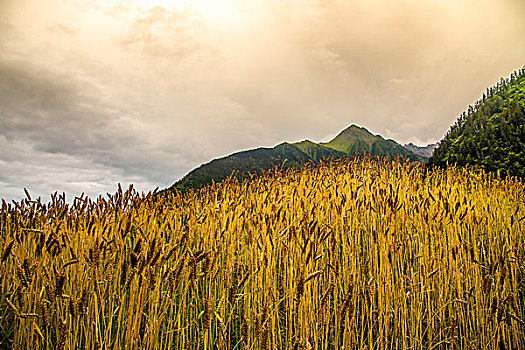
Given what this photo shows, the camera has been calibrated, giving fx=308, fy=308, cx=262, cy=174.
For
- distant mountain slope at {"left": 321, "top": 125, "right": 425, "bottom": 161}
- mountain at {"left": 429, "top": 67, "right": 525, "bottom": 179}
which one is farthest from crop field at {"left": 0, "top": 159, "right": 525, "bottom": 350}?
distant mountain slope at {"left": 321, "top": 125, "right": 425, "bottom": 161}

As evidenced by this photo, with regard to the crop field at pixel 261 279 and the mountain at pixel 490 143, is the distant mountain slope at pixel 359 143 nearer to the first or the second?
the mountain at pixel 490 143

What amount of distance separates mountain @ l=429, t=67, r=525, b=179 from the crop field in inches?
166

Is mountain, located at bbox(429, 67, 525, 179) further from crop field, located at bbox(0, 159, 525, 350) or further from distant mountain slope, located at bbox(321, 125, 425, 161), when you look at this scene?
distant mountain slope, located at bbox(321, 125, 425, 161)

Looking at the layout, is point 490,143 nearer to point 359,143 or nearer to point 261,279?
point 261,279

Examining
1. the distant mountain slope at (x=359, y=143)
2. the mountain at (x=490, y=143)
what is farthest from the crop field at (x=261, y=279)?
the distant mountain slope at (x=359, y=143)

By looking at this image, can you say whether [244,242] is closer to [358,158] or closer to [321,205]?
[321,205]

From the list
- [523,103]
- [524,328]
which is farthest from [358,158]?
[523,103]

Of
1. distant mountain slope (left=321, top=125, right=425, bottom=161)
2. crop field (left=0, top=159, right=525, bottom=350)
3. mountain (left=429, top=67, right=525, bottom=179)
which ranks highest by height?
distant mountain slope (left=321, top=125, right=425, bottom=161)

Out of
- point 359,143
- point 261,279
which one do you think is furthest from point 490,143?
point 359,143

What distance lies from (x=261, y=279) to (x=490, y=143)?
A: 28.0ft

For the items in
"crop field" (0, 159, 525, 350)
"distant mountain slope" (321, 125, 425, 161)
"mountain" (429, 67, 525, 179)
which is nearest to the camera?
"crop field" (0, 159, 525, 350)

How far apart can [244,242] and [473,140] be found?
8.39 meters

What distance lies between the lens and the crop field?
1673 mm

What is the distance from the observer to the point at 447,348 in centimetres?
232
